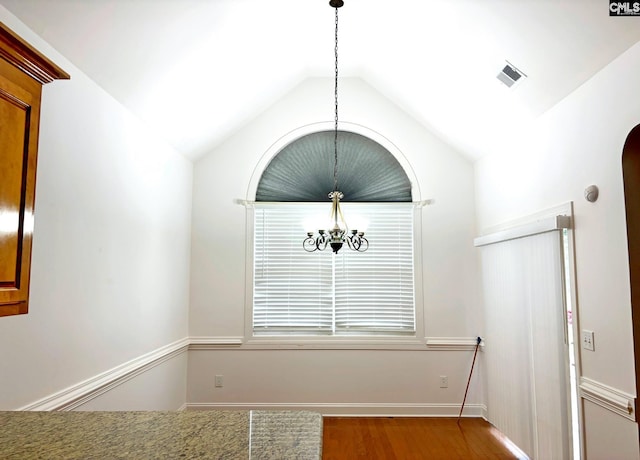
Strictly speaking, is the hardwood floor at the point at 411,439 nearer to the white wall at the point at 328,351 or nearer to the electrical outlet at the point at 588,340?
the white wall at the point at 328,351

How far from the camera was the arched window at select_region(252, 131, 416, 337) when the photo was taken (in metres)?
4.64

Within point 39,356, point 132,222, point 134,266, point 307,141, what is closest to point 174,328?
point 134,266

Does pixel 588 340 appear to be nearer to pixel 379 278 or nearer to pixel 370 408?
pixel 379 278

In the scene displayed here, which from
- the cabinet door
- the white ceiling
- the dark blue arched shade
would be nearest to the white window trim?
the dark blue arched shade

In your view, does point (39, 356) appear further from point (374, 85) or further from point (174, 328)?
point (374, 85)

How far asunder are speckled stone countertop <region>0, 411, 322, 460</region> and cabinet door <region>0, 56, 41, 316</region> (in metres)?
0.36

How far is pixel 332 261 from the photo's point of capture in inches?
186

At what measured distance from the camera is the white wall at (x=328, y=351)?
4516 millimetres

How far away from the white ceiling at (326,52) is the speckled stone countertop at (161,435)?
76.4 inches

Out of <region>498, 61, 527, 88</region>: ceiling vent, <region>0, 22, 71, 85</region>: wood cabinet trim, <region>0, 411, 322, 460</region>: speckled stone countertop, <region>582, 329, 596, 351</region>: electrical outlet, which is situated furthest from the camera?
<region>498, 61, 527, 88</region>: ceiling vent

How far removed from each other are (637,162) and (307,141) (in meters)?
3.23

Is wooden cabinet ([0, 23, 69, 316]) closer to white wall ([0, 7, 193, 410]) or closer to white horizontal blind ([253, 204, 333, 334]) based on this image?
white wall ([0, 7, 193, 410])

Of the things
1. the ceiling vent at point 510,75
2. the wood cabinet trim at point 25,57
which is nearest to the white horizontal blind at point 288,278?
the ceiling vent at point 510,75

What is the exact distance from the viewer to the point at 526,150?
3521 millimetres
